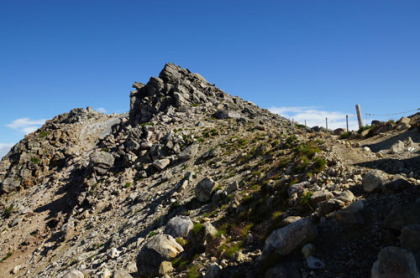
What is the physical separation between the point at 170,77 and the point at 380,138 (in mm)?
49105

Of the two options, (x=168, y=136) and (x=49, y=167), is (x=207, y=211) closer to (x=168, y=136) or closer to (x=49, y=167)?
(x=168, y=136)

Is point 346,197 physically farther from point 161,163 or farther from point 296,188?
point 161,163

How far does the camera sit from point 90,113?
9362 centimetres

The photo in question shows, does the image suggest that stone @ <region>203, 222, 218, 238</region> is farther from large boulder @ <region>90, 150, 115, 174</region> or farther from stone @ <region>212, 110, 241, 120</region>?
stone @ <region>212, 110, 241, 120</region>

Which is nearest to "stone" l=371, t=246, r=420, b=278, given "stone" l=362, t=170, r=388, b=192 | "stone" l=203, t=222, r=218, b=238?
"stone" l=362, t=170, r=388, b=192

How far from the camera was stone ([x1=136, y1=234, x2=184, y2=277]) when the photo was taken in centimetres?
1467

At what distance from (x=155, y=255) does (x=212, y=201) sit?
775cm

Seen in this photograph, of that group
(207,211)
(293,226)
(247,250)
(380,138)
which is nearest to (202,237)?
(247,250)

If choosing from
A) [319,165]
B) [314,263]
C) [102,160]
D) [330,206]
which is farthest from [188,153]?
[314,263]

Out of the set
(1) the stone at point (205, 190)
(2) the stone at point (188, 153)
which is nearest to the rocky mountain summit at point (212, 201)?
(1) the stone at point (205, 190)

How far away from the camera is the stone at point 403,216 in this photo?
862 cm

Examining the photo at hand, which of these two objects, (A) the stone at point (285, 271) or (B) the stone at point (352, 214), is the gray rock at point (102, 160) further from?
(B) the stone at point (352, 214)

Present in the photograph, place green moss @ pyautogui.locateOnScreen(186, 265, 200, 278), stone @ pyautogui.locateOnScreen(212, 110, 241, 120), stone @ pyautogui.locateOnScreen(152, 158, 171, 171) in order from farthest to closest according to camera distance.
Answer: stone @ pyautogui.locateOnScreen(212, 110, 241, 120), stone @ pyautogui.locateOnScreen(152, 158, 171, 171), green moss @ pyautogui.locateOnScreen(186, 265, 200, 278)

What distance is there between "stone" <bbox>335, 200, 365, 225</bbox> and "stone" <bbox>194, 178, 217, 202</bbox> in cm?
Answer: 1309
